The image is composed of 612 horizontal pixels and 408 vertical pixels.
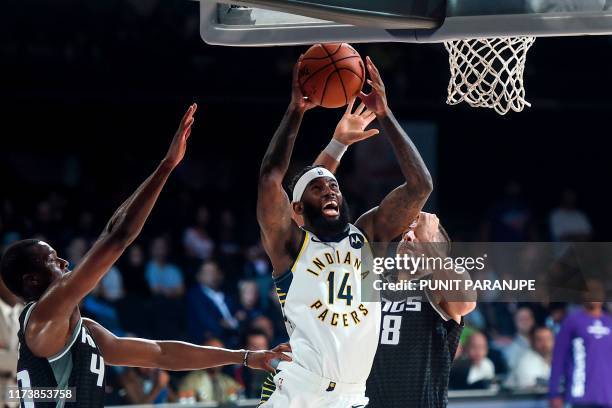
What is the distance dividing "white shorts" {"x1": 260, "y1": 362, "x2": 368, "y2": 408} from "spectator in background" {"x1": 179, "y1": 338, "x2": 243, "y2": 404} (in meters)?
3.20

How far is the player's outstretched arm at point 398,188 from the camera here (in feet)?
14.6

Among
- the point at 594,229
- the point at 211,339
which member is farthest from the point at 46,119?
the point at 594,229

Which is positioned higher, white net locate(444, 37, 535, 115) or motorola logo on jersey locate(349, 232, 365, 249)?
white net locate(444, 37, 535, 115)

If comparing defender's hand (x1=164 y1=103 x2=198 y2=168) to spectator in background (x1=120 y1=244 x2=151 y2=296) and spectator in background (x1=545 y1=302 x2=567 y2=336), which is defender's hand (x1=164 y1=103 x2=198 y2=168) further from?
spectator in background (x1=545 y1=302 x2=567 y2=336)

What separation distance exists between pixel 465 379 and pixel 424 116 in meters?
4.69

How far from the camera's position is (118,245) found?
148 inches

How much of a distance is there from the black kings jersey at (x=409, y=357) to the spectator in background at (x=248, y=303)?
414cm

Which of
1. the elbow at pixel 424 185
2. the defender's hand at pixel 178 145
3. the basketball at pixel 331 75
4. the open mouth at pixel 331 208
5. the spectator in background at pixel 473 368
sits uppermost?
the basketball at pixel 331 75

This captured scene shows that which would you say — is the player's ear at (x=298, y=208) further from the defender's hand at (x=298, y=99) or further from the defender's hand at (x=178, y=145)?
the defender's hand at (x=178, y=145)

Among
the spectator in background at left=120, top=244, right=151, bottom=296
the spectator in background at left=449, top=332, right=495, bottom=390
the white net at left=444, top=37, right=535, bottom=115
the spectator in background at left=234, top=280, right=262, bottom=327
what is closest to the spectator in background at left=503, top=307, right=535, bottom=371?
the spectator in background at left=449, top=332, right=495, bottom=390

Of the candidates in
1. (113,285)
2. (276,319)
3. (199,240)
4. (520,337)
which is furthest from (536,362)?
(113,285)

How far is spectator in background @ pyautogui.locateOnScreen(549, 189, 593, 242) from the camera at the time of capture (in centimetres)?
1180

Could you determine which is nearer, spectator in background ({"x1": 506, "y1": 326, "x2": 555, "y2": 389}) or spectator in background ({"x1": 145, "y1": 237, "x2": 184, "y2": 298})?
spectator in background ({"x1": 506, "y1": 326, "x2": 555, "y2": 389})

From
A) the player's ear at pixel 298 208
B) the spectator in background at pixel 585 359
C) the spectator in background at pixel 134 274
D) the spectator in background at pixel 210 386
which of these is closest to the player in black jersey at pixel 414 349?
the player's ear at pixel 298 208
